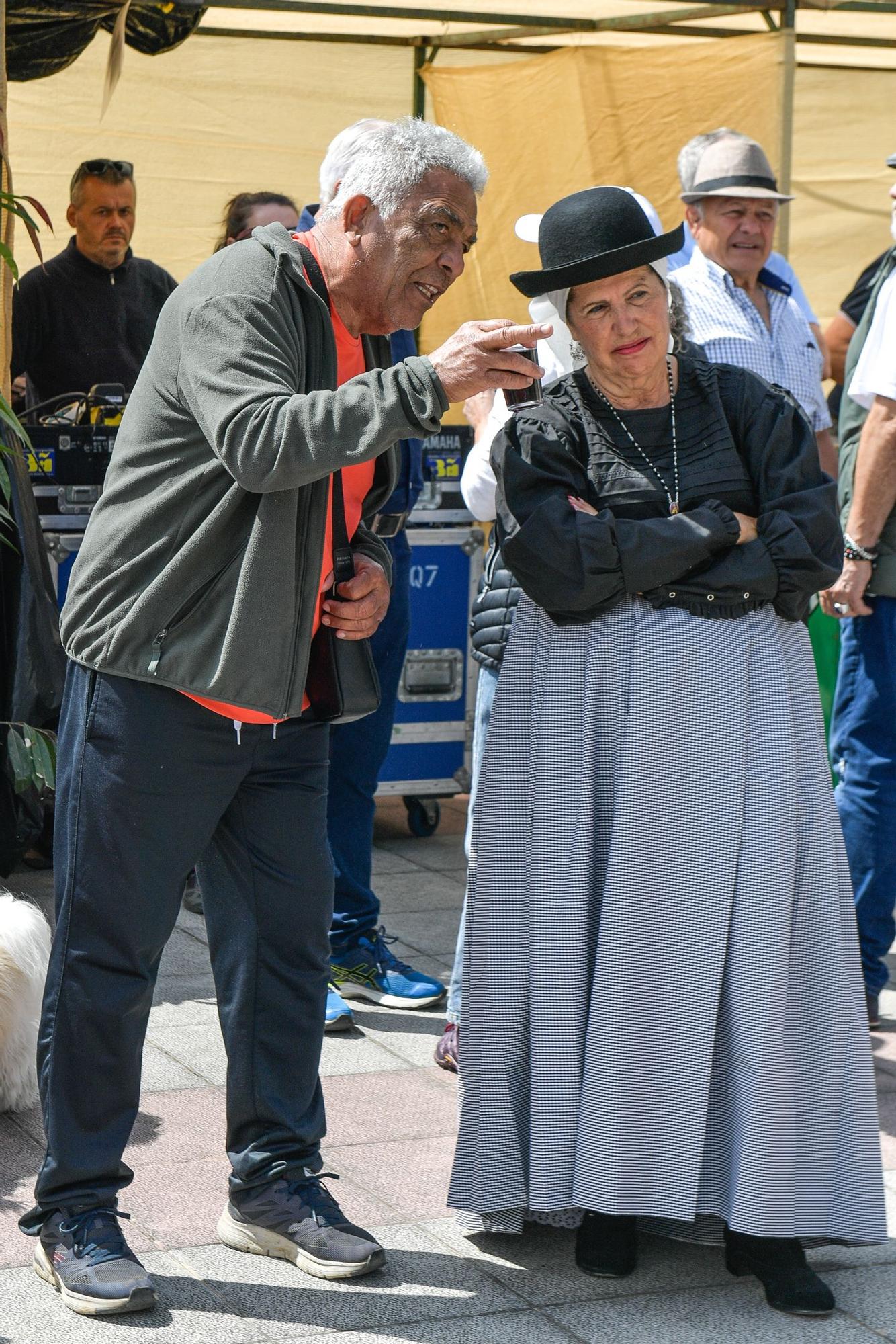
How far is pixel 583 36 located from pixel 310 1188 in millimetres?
5884

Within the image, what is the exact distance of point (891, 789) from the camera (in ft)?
14.1

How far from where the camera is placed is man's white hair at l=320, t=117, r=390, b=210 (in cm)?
262

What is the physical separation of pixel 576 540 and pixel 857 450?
172cm

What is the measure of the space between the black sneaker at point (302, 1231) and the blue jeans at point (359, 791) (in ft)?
4.67

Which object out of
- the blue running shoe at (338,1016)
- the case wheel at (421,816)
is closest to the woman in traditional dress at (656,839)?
the blue running shoe at (338,1016)

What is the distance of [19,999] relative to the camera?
3566 mm

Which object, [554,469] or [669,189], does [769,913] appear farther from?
[669,189]

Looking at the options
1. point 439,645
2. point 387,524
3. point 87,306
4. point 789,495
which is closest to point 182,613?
point 789,495

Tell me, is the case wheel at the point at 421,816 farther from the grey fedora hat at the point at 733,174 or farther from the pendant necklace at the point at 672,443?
the pendant necklace at the point at 672,443

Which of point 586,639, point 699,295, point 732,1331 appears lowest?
point 732,1331

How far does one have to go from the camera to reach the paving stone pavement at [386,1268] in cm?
272

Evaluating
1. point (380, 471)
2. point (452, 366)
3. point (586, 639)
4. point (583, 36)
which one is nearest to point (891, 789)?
point (586, 639)

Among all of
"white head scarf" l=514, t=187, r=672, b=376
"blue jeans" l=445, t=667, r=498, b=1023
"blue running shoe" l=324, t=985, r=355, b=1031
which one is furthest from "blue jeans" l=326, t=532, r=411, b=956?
"white head scarf" l=514, t=187, r=672, b=376

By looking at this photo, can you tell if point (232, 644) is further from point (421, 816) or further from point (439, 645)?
point (421, 816)
